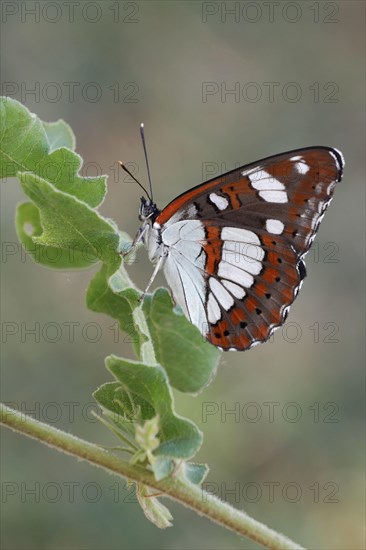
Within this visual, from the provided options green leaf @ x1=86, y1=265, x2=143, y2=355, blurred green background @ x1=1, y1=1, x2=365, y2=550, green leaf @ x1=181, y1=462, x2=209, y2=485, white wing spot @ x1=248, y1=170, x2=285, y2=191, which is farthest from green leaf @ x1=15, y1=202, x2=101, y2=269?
blurred green background @ x1=1, y1=1, x2=365, y2=550

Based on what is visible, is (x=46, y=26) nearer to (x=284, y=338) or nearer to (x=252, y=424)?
(x=284, y=338)

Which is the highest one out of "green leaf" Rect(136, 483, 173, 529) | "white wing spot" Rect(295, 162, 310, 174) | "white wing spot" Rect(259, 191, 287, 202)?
"white wing spot" Rect(295, 162, 310, 174)

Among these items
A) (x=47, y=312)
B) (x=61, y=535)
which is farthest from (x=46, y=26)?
(x=61, y=535)

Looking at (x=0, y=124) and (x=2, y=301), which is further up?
(x=0, y=124)

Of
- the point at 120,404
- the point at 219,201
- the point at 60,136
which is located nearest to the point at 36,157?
the point at 60,136

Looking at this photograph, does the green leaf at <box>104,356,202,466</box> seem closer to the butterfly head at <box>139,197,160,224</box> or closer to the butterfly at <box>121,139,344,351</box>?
the butterfly at <box>121,139,344,351</box>
